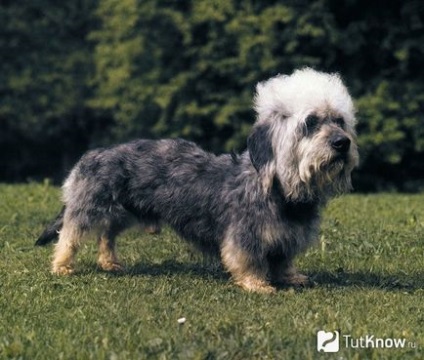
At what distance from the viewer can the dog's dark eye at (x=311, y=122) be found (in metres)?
7.78

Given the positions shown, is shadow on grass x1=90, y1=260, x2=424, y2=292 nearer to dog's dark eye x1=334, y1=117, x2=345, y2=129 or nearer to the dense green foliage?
dog's dark eye x1=334, y1=117, x2=345, y2=129

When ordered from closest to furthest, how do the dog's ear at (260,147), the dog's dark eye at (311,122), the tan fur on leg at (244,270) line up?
1. the dog's dark eye at (311,122)
2. the dog's ear at (260,147)
3. the tan fur on leg at (244,270)

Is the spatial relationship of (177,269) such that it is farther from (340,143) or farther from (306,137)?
(340,143)

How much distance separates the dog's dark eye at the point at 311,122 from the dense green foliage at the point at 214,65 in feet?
40.6

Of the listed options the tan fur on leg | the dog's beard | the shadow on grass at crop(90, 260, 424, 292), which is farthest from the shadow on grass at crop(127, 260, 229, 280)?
the dog's beard

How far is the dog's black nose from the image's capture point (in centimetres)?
763

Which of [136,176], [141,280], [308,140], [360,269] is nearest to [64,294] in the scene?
[141,280]

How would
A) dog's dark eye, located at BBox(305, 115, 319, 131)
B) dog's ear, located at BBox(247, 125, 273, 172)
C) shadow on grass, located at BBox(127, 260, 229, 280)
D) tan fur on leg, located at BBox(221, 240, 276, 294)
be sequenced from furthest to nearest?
shadow on grass, located at BBox(127, 260, 229, 280) → tan fur on leg, located at BBox(221, 240, 276, 294) → dog's ear, located at BBox(247, 125, 273, 172) → dog's dark eye, located at BBox(305, 115, 319, 131)

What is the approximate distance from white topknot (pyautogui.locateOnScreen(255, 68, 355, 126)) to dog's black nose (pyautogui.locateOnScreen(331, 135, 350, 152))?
0.32 m

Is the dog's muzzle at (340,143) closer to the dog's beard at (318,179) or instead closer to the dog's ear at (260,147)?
the dog's beard at (318,179)

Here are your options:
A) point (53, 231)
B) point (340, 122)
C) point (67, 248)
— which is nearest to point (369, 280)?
point (340, 122)

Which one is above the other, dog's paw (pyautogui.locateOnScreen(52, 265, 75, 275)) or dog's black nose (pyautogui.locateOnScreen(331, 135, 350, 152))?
dog's black nose (pyautogui.locateOnScreen(331, 135, 350, 152))

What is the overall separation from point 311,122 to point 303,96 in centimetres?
23

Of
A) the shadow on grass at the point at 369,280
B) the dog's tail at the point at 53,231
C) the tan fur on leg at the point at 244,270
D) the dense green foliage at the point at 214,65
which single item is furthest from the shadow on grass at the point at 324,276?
the dense green foliage at the point at 214,65
